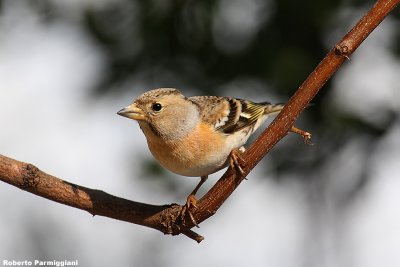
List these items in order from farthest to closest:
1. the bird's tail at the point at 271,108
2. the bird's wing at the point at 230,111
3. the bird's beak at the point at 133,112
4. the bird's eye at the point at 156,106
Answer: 1. the bird's tail at the point at 271,108
2. the bird's wing at the point at 230,111
3. the bird's eye at the point at 156,106
4. the bird's beak at the point at 133,112

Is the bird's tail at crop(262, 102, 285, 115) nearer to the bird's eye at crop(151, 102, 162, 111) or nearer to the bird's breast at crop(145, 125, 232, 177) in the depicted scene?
the bird's breast at crop(145, 125, 232, 177)

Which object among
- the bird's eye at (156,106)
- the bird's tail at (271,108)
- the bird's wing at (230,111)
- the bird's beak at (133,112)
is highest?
the bird's tail at (271,108)

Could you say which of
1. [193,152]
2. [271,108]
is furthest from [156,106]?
[271,108]

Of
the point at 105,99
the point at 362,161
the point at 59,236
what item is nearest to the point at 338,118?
the point at 362,161

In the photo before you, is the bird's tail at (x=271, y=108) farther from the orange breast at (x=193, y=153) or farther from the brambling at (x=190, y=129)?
the orange breast at (x=193, y=153)

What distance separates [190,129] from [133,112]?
35 centimetres

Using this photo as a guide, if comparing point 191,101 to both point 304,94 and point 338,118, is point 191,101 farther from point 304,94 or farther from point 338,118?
point 304,94

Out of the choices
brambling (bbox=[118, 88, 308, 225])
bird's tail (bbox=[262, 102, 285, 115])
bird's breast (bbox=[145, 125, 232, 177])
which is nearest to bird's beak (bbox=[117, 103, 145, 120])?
brambling (bbox=[118, 88, 308, 225])

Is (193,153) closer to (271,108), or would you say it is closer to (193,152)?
(193,152)

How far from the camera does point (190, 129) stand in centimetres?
407

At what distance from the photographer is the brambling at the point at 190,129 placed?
385cm

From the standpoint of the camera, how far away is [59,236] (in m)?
5.13

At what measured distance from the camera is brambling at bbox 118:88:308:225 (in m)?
3.85

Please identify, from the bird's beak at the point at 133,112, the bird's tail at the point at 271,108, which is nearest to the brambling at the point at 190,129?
the bird's beak at the point at 133,112
